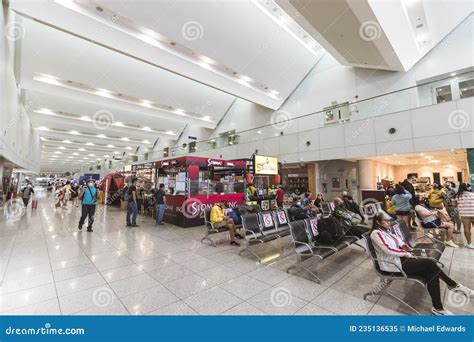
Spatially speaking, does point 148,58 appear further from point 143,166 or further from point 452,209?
point 452,209

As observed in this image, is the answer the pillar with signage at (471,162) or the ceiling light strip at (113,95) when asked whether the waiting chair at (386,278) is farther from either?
the ceiling light strip at (113,95)

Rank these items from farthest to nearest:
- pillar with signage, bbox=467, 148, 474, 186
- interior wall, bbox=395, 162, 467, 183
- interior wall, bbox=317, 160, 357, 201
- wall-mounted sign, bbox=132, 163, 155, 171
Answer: interior wall, bbox=395, 162, 467, 183 → interior wall, bbox=317, 160, 357, 201 → wall-mounted sign, bbox=132, 163, 155, 171 → pillar with signage, bbox=467, 148, 474, 186

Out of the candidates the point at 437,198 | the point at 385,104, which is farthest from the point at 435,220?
the point at 385,104

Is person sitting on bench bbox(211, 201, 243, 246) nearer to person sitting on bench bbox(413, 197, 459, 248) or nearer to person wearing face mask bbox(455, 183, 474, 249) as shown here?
person sitting on bench bbox(413, 197, 459, 248)

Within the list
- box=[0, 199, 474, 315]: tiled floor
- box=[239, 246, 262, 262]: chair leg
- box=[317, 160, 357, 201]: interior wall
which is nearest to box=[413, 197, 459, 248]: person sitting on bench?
box=[0, 199, 474, 315]: tiled floor

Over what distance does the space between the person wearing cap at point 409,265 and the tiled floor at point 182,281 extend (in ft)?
0.63

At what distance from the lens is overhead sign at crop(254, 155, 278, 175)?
8.93m

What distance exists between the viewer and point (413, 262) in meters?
2.53

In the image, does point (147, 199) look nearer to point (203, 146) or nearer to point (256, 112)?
point (203, 146)

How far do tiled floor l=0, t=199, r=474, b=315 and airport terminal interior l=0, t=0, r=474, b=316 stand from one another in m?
0.03

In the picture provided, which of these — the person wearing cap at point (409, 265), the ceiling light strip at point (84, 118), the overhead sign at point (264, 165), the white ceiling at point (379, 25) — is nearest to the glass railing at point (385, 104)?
the white ceiling at point (379, 25)

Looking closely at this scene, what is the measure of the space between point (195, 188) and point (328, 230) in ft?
16.6

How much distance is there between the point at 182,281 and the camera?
320cm
